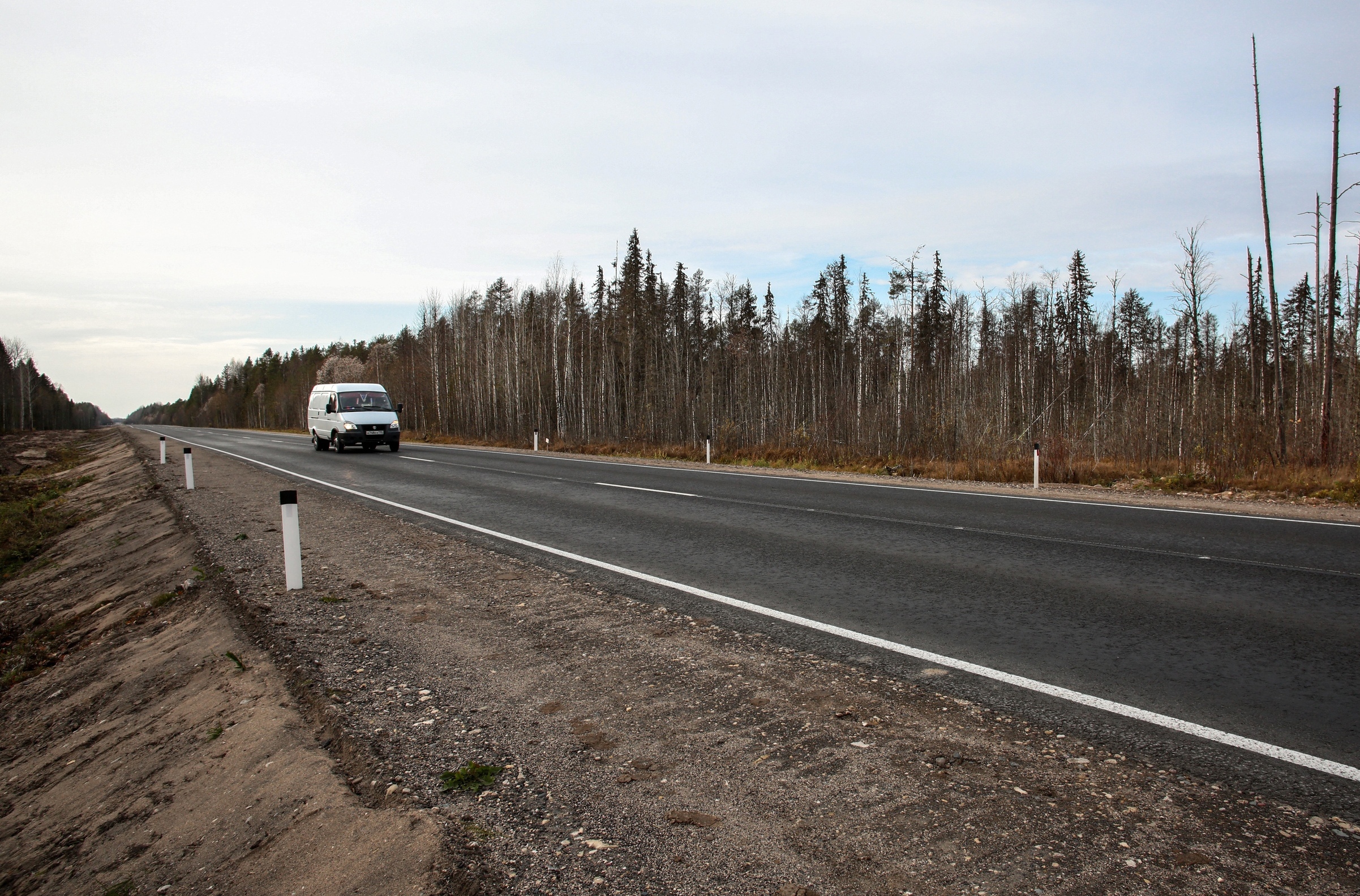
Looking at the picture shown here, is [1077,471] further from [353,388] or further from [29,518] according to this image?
[29,518]

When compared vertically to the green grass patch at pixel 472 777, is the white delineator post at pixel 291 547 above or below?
above

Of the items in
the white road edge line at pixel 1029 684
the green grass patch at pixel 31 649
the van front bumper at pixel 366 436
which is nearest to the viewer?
the white road edge line at pixel 1029 684

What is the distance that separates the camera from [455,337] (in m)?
58.3

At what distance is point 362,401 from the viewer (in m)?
26.4

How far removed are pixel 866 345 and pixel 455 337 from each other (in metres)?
33.3

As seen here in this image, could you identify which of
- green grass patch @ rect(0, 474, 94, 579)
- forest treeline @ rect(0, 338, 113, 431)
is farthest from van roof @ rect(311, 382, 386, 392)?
forest treeline @ rect(0, 338, 113, 431)

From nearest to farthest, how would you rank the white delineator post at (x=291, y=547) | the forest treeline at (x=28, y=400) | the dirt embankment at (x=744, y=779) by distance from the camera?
the dirt embankment at (x=744, y=779) < the white delineator post at (x=291, y=547) < the forest treeline at (x=28, y=400)

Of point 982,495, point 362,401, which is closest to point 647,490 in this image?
point 982,495

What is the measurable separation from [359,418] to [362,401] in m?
0.87

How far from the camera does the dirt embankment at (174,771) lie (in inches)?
117

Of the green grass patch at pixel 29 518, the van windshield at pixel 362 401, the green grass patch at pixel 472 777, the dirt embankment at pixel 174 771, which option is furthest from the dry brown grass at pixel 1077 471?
the green grass patch at pixel 29 518

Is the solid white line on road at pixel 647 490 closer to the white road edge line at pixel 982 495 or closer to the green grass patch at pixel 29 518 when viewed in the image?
the white road edge line at pixel 982 495

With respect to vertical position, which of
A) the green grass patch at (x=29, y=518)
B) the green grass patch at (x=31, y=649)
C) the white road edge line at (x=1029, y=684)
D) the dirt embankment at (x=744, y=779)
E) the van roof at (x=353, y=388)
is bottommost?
the green grass patch at (x=31, y=649)

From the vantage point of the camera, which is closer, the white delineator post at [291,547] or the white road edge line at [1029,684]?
the white road edge line at [1029,684]
